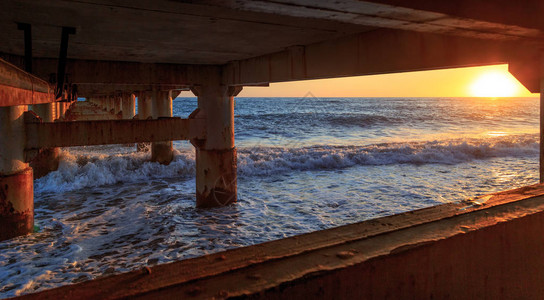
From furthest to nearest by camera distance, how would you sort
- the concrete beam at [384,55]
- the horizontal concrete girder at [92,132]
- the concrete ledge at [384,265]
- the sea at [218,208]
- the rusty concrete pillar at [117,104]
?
1. the rusty concrete pillar at [117,104]
2. the horizontal concrete girder at [92,132]
3. the sea at [218,208]
4. the concrete beam at [384,55]
5. the concrete ledge at [384,265]

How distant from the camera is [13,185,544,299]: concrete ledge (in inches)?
57.9

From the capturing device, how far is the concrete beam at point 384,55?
4699 millimetres

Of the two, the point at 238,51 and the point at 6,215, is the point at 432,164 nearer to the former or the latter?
the point at 238,51

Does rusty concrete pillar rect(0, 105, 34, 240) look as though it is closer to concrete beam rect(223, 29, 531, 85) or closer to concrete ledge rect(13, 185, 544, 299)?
concrete beam rect(223, 29, 531, 85)

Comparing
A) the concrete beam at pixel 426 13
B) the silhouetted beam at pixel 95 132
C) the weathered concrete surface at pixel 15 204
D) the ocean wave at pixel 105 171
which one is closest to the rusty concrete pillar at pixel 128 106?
the ocean wave at pixel 105 171

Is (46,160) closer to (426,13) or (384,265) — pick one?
(426,13)

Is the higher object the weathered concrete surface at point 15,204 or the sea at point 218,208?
the weathered concrete surface at point 15,204

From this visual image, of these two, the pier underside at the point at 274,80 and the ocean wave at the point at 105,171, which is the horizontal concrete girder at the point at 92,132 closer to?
the pier underside at the point at 274,80

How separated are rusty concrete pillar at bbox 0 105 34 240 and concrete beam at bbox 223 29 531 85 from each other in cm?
605

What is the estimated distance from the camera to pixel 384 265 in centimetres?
168

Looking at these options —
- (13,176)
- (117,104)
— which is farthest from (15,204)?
(117,104)

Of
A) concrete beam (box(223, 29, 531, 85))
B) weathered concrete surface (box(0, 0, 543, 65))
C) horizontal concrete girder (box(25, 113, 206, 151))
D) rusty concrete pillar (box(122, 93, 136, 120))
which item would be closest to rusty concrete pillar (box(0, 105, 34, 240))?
horizontal concrete girder (box(25, 113, 206, 151))

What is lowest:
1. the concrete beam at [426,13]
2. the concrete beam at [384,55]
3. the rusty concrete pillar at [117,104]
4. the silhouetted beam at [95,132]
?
the silhouetted beam at [95,132]

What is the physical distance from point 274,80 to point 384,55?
329 cm
